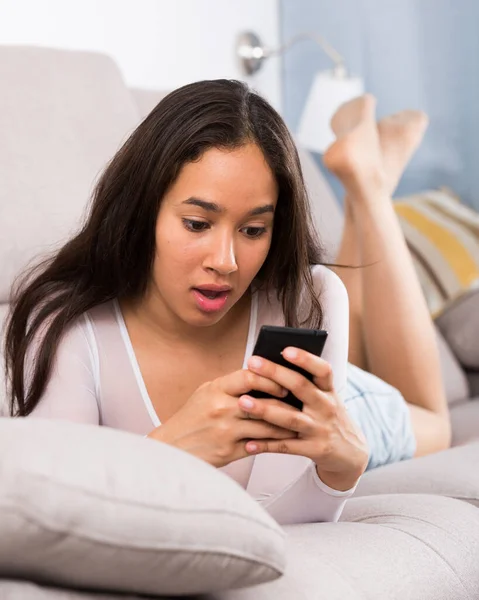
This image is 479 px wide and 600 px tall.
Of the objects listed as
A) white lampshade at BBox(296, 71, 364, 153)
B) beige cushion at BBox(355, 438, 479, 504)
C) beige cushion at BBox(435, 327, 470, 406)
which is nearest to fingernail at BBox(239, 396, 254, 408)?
beige cushion at BBox(355, 438, 479, 504)

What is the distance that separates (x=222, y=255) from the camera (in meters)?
1.20

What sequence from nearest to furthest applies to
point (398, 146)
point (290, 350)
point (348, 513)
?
1. point (290, 350)
2. point (348, 513)
3. point (398, 146)

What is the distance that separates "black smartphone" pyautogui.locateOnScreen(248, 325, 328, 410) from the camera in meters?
1.02

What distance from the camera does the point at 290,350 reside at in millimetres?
1037

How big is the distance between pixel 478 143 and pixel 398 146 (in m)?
1.33

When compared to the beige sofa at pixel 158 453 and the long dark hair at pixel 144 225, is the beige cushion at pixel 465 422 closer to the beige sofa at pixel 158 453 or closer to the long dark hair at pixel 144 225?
the beige sofa at pixel 158 453

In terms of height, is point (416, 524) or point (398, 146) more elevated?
point (398, 146)

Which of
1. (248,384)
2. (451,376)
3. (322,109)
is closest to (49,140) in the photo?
(248,384)

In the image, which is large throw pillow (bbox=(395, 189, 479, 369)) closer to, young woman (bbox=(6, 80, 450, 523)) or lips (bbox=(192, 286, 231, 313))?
young woman (bbox=(6, 80, 450, 523))

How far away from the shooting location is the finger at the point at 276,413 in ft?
3.51

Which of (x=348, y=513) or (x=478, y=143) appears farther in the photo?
(x=478, y=143)

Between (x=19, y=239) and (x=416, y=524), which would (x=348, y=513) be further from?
(x=19, y=239)

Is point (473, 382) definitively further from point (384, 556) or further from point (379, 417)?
point (384, 556)

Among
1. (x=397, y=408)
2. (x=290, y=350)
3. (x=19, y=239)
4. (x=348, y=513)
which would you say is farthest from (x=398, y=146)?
(x=290, y=350)
